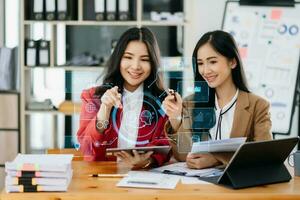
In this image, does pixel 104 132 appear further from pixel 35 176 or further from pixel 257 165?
pixel 257 165

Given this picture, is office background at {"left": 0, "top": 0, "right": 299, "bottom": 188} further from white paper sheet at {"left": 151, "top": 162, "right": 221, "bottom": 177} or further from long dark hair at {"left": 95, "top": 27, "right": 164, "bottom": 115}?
white paper sheet at {"left": 151, "top": 162, "right": 221, "bottom": 177}

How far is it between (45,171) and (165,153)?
24.2 inches

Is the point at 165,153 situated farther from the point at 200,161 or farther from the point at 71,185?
the point at 71,185

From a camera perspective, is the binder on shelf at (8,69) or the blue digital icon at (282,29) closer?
the blue digital icon at (282,29)

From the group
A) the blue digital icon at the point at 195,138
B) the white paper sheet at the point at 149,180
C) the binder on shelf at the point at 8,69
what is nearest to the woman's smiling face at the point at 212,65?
the blue digital icon at the point at 195,138

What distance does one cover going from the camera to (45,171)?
6.23 ft

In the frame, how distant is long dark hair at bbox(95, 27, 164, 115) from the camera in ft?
7.63

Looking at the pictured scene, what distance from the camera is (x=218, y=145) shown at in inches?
87.4

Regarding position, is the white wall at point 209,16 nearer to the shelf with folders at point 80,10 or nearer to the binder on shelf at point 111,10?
the shelf with folders at point 80,10

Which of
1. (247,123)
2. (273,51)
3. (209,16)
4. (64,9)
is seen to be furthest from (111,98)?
(209,16)

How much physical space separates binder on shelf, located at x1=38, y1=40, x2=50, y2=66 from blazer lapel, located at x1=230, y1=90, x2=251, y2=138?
8.06 feet

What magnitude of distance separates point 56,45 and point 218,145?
2706 mm

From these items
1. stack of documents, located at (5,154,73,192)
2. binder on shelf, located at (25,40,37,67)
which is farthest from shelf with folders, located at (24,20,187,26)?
stack of documents, located at (5,154,73,192)

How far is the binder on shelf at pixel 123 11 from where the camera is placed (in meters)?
4.38
